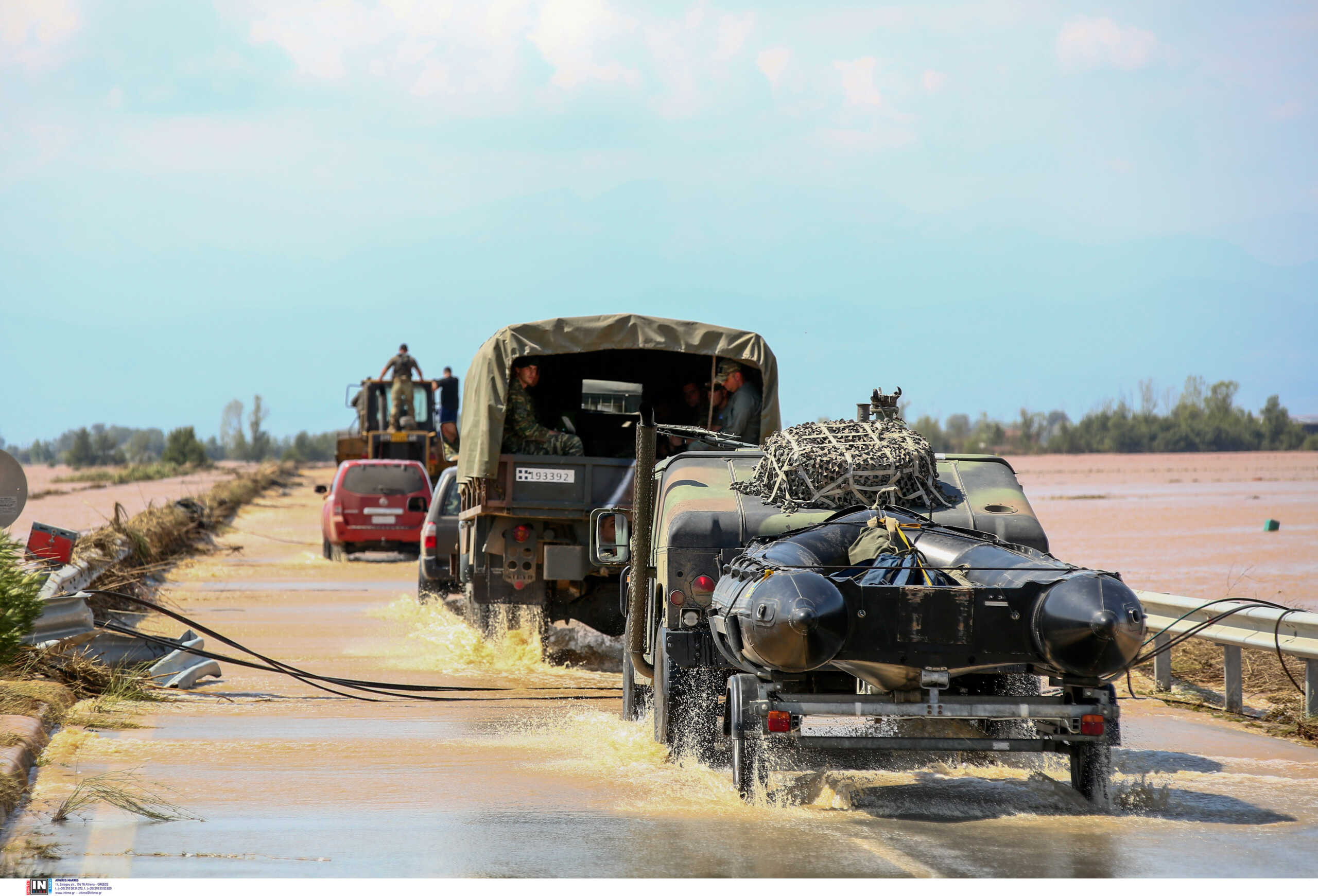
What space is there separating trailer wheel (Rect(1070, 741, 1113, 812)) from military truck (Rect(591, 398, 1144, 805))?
0.03 ft

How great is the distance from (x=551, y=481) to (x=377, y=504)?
44.1 feet

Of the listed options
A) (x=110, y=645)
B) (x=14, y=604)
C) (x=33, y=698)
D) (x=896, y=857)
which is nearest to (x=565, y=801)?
(x=896, y=857)

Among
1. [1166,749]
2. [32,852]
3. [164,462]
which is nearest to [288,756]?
[32,852]

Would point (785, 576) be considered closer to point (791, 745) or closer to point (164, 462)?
point (791, 745)

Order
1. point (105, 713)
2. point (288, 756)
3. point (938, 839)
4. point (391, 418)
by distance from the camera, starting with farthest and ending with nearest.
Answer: point (391, 418), point (105, 713), point (288, 756), point (938, 839)

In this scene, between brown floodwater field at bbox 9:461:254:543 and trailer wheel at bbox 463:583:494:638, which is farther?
brown floodwater field at bbox 9:461:254:543

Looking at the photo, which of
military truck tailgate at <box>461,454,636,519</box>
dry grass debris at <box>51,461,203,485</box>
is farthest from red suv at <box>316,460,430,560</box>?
dry grass debris at <box>51,461,203,485</box>

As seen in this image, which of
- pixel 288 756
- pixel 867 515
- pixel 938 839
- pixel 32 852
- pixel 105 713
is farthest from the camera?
pixel 105 713

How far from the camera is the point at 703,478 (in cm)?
929

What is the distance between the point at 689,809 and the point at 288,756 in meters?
2.95

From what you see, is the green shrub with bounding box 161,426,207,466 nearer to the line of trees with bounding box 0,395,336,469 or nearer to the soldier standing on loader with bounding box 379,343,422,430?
the line of trees with bounding box 0,395,336,469

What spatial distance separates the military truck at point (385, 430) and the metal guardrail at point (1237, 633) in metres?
20.9

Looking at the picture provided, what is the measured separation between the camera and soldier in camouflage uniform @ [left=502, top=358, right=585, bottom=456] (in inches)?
557

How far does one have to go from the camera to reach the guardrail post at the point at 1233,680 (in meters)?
11.1
